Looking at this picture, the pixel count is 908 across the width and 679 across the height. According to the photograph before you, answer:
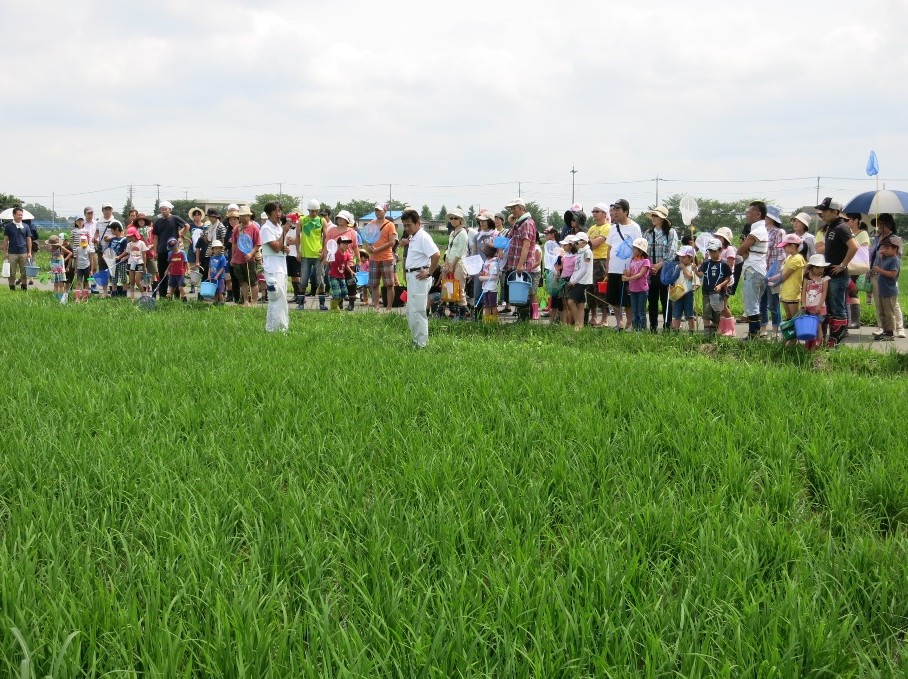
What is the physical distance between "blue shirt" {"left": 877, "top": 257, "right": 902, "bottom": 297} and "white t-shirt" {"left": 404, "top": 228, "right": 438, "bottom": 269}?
5.09 meters

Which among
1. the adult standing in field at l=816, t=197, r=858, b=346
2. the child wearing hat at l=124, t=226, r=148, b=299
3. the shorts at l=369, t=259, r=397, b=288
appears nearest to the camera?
the adult standing in field at l=816, t=197, r=858, b=346

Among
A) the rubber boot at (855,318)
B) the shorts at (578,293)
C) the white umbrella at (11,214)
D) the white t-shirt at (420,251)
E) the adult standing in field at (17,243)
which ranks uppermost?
the white umbrella at (11,214)

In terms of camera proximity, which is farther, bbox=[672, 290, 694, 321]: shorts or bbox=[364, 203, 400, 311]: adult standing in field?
bbox=[364, 203, 400, 311]: adult standing in field

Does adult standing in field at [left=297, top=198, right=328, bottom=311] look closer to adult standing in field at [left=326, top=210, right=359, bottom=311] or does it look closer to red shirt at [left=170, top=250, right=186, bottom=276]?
adult standing in field at [left=326, top=210, right=359, bottom=311]

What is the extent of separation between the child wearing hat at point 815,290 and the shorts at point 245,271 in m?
7.95

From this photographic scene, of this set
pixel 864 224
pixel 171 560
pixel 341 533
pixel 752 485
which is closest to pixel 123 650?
pixel 171 560

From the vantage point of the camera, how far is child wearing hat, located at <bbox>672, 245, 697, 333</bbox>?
934 cm

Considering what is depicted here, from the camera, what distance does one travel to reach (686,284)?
9406mm

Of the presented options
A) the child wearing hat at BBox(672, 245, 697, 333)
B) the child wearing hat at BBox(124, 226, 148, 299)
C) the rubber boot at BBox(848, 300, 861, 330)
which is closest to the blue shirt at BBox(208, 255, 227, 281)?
the child wearing hat at BBox(124, 226, 148, 299)

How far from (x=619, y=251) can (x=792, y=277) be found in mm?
1962

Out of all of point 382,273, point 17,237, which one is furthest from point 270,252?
point 17,237

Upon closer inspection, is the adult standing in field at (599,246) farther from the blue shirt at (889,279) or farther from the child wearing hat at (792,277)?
the blue shirt at (889,279)

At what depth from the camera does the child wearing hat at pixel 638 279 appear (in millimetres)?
9648

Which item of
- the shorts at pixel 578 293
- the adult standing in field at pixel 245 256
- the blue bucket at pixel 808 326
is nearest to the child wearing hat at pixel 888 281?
the blue bucket at pixel 808 326
